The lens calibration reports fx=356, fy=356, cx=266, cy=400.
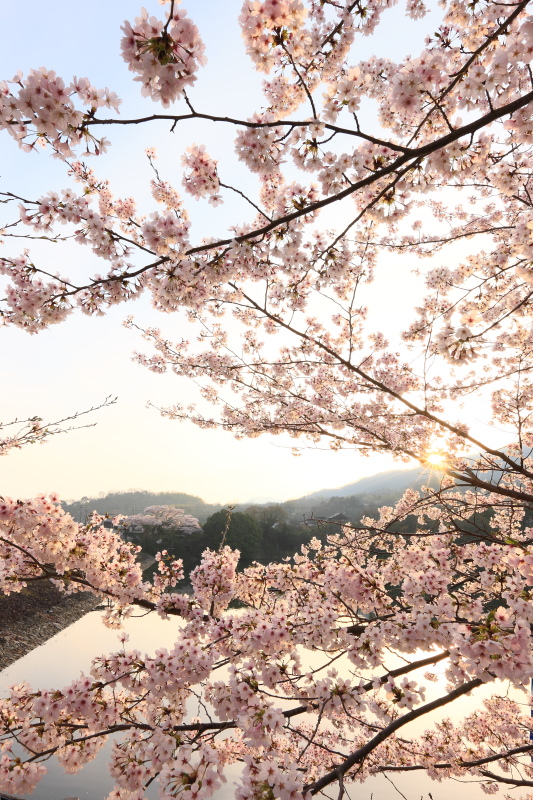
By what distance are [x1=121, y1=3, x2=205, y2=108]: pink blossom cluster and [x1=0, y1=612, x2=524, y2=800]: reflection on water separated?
462 centimetres

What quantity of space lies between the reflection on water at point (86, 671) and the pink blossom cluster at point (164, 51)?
15.1 ft

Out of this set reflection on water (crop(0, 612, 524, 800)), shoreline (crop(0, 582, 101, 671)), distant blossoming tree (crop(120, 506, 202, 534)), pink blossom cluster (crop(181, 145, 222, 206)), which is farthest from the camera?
distant blossoming tree (crop(120, 506, 202, 534))

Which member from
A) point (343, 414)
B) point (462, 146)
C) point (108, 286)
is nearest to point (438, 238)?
point (343, 414)

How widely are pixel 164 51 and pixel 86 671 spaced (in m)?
17.4

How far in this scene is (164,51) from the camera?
173cm

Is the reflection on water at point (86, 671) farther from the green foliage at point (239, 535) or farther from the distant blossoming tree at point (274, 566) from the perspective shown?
the green foliage at point (239, 535)

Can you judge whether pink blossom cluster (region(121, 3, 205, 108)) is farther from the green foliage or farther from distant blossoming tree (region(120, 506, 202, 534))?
distant blossoming tree (region(120, 506, 202, 534))

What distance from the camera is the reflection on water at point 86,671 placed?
325 inches

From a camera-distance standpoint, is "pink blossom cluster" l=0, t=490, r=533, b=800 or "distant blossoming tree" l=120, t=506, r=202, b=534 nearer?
"pink blossom cluster" l=0, t=490, r=533, b=800

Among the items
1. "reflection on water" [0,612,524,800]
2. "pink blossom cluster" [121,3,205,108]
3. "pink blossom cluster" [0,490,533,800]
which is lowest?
"reflection on water" [0,612,524,800]

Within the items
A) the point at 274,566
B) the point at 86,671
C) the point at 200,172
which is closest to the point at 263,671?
the point at 274,566

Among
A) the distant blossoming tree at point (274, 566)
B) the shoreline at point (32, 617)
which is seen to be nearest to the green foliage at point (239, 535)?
the shoreline at point (32, 617)

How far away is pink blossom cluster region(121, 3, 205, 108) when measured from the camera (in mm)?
1735

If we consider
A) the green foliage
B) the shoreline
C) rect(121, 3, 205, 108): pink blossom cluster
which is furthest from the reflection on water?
the green foliage
